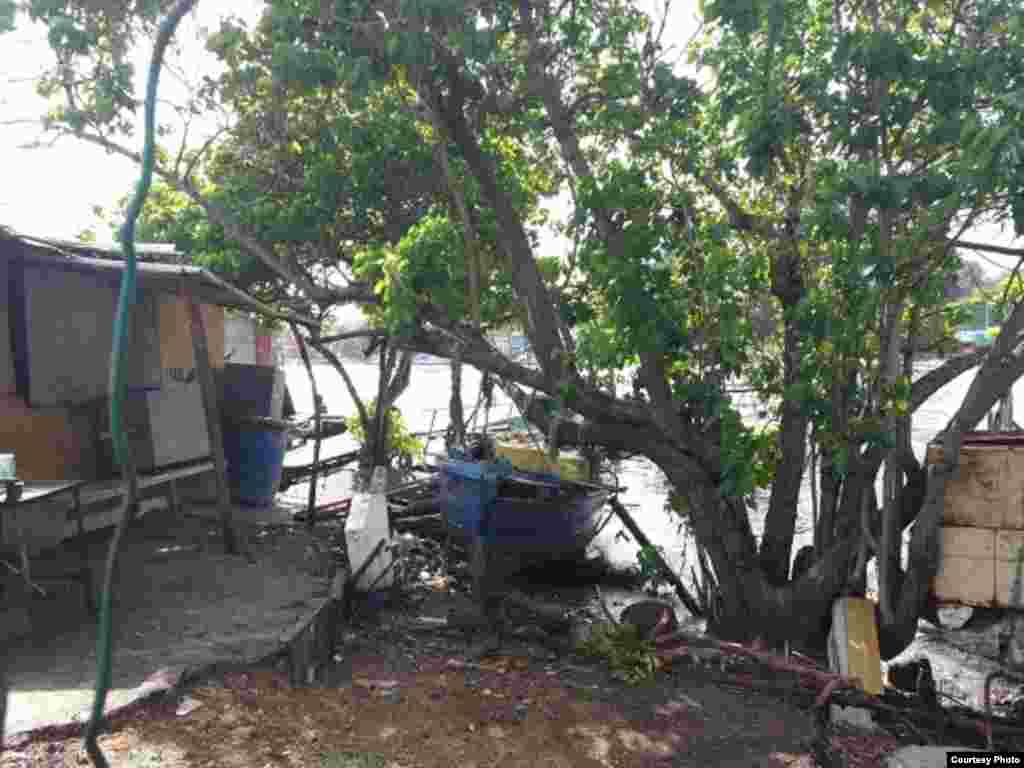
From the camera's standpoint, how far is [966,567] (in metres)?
6.68

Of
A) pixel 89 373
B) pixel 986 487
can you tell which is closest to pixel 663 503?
pixel 986 487

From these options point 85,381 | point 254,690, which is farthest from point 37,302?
point 254,690

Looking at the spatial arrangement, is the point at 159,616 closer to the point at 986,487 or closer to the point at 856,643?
the point at 856,643

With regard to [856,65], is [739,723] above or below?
below

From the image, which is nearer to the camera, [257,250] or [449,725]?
[449,725]

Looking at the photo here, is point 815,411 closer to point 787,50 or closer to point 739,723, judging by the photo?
point 739,723

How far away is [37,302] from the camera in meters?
7.59

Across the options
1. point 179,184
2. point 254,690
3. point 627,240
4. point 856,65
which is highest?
point 856,65

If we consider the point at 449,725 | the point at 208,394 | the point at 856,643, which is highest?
the point at 208,394

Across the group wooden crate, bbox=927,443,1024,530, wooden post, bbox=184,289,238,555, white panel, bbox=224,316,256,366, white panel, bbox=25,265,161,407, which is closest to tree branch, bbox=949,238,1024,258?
wooden crate, bbox=927,443,1024,530

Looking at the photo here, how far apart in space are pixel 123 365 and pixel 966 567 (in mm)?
6805

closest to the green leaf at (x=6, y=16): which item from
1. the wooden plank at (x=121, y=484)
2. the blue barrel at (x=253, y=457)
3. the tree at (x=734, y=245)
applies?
the tree at (x=734, y=245)

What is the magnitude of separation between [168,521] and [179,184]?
3.56m

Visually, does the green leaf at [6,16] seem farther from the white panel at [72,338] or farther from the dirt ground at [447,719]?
the dirt ground at [447,719]
